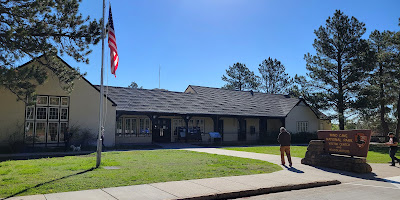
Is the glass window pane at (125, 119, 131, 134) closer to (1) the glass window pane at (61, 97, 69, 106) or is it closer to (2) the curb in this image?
(1) the glass window pane at (61, 97, 69, 106)

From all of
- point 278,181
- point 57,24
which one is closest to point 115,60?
point 57,24

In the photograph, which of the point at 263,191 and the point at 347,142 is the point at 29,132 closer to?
the point at 263,191

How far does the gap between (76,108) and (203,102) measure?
41.6 ft

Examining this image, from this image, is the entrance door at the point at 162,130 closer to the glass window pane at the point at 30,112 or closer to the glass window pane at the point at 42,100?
the glass window pane at the point at 42,100

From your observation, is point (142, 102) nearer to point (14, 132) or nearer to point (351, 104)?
point (14, 132)

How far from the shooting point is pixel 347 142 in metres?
12.2

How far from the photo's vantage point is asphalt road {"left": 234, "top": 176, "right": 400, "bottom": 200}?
744 cm

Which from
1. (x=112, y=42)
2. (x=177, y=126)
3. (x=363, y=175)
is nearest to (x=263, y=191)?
(x=363, y=175)

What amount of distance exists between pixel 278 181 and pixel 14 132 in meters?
16.2

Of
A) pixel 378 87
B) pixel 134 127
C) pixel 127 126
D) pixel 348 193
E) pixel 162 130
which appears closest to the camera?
pixel 348 193

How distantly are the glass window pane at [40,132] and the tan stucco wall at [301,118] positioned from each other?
899 inches

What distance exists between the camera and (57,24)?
46.0ft

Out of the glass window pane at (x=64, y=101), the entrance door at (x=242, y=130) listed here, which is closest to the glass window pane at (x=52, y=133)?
the glass window pane at (x=64, y=101)

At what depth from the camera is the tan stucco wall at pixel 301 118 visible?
3259 cm
